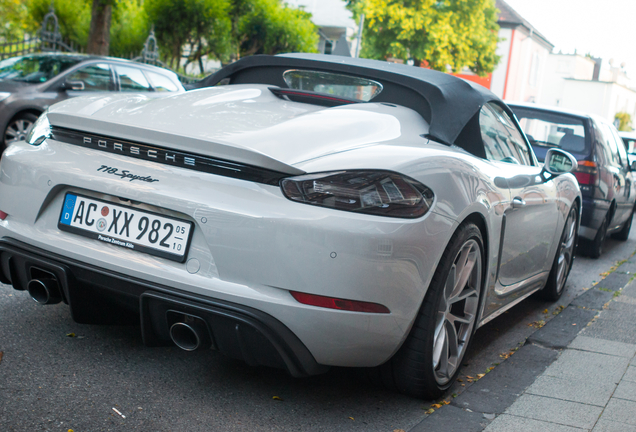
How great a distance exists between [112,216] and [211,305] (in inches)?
22.9

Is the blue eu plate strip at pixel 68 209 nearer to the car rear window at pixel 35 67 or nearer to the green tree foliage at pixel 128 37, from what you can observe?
the car rear window at pixel 35 67

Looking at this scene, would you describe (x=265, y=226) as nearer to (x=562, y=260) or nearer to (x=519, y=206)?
(x=519, y=206)

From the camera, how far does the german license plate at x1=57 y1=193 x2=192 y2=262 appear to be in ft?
8.73

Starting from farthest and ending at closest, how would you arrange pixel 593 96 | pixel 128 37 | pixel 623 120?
pixel 623 120, pixel 593 96, pixel 128 37

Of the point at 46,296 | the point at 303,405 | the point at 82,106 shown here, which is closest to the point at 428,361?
the point at 303,405

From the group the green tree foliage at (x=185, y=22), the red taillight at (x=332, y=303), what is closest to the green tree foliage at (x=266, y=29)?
the green tree foliage at (x=185, y=22)

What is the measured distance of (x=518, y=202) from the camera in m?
3.72

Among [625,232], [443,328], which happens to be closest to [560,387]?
[443,328]

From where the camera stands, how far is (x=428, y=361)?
2959 millimetres

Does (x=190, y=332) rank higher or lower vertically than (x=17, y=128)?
higher

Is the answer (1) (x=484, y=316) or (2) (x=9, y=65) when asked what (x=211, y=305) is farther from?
(2) (x=9, y=65)

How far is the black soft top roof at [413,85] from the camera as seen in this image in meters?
3.34

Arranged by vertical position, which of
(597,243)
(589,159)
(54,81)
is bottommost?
(597,243)

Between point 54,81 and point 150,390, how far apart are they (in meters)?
8.09
